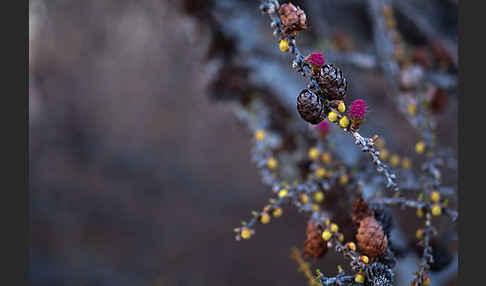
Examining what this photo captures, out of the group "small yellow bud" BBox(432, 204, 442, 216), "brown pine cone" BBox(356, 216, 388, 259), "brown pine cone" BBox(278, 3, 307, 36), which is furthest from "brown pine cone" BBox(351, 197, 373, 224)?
"brown pine cone" BBox(278, 3, 307, 36)

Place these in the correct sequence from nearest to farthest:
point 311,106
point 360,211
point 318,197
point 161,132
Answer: point 311,106, point 360,211, point 318,197, point 161,132

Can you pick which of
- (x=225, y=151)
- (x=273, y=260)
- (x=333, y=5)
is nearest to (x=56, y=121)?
(x=225, y=151)

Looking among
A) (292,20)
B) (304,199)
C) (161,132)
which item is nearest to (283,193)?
(304,199)

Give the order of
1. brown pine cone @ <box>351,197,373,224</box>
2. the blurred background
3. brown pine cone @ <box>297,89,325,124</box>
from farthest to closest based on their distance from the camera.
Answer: the blurred background < brown pine cone @ <box>351,197,373,224</box> < brown pine cone @ <box>297,89,325,124</box>

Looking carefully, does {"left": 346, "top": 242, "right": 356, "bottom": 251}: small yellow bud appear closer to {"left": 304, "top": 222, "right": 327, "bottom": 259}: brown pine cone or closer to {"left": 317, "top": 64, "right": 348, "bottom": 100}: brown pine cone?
{"left": 304, "top": 222, "right": 327, "bottom": 259}: brown pine cone

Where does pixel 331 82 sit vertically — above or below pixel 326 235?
above

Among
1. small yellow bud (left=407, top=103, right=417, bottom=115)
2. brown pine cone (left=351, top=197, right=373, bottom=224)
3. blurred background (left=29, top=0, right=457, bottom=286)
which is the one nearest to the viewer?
brown pine cone (left=351, top=197, right=373, bottom=224)

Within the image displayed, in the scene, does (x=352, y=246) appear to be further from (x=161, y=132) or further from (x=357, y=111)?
(x=161, y=132)

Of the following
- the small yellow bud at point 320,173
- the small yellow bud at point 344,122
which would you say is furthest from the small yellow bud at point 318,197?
the small yellow bud at point 344,122
